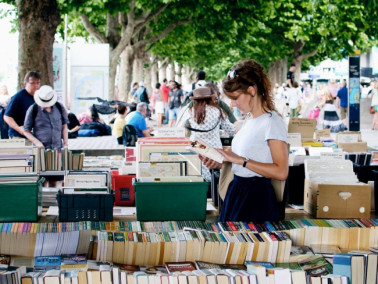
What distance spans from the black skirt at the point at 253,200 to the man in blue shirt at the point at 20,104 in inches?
208

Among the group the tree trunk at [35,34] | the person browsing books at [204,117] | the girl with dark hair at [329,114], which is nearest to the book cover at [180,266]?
the person browsing books at [204,117]

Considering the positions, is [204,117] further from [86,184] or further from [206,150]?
[206,150]

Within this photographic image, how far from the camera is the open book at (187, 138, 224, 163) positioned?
153 inches

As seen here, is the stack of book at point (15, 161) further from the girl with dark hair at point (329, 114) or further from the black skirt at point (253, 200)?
the girl with dark hair at point (329, 114)

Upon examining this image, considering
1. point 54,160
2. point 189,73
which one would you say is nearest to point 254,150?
point 54,160

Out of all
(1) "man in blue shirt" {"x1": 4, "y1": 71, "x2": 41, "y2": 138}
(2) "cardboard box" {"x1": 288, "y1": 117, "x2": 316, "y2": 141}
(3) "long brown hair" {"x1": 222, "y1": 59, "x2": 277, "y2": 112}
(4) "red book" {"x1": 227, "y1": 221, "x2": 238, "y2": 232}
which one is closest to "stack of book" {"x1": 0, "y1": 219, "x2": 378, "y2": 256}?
(4) "red book" {"x1": 227, "y1": 221, "x2": 238, "y2": 232}

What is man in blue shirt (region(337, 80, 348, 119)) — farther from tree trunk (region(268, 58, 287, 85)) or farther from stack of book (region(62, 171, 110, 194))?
stack of book (region(62, 171, 110, 194))

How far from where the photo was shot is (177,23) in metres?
26.2

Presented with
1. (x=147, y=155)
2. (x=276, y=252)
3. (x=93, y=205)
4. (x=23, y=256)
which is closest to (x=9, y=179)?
(x=93, y=205)

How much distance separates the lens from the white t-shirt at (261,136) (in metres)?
3.93

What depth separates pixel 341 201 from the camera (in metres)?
5.43

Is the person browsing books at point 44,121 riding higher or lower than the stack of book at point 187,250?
higher

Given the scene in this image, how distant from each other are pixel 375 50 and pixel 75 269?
2417 inches

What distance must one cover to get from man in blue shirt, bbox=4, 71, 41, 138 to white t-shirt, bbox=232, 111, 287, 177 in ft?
17.7
